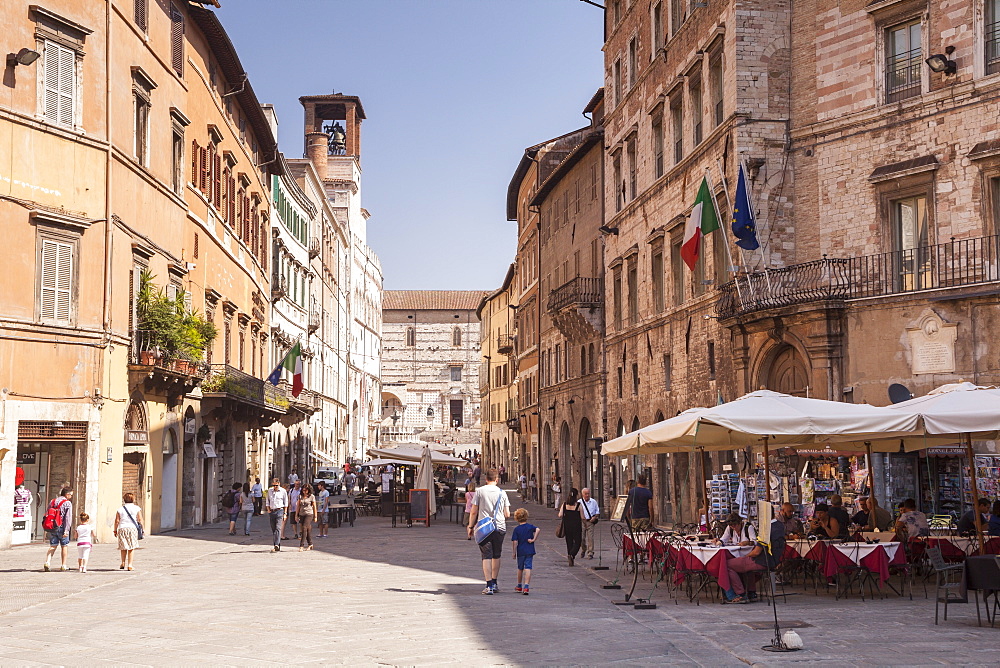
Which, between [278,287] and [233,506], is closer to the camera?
[233,506]

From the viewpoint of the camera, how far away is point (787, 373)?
24.5m

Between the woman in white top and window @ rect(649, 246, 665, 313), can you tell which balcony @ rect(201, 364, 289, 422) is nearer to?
window @ rect(649, 246, 665, 313)

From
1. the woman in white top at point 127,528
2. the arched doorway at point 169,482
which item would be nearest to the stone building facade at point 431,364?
the arched doorway at point 169,482

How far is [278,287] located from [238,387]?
567 inches

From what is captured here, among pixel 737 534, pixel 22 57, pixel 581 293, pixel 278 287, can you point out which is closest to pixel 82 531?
pixel 22 57

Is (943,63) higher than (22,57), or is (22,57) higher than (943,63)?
(22,57)

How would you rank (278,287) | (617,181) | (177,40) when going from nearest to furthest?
(177,40), (617,181), (278,287)

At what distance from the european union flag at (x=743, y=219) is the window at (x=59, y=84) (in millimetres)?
13922

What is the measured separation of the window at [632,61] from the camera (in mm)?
35875

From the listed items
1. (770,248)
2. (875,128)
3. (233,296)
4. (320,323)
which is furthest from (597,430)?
(320,323)

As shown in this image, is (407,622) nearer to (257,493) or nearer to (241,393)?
(257,493)

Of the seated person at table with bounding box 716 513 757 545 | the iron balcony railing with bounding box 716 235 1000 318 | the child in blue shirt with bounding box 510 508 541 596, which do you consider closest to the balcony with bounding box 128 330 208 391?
the iron balcony railing with bounding box 716 235 1000 318

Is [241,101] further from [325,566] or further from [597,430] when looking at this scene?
[325,566]

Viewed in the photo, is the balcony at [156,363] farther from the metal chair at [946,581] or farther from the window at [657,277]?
the metal chair at [946,581]
